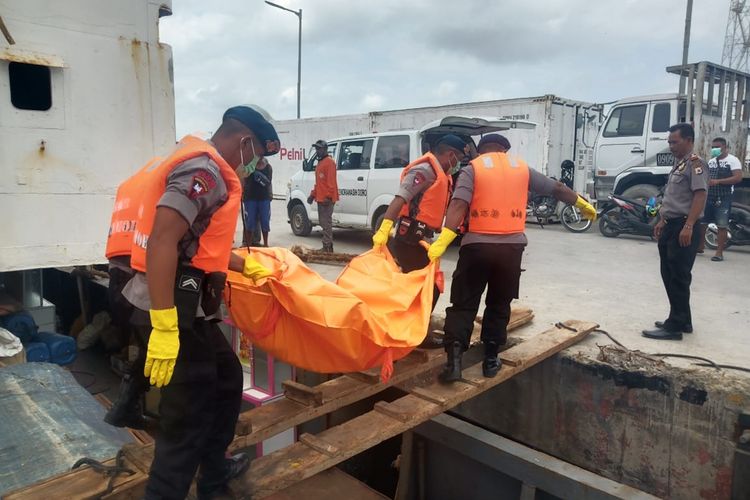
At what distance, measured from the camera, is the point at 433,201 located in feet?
13.8

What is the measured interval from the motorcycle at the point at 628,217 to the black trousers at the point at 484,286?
7587mm

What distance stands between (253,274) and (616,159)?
10768mm

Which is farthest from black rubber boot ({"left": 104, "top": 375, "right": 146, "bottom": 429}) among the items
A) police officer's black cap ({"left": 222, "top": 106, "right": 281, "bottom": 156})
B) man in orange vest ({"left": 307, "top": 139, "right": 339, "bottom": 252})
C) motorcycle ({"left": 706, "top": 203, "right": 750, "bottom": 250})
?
motorcycle ({"left": 706, "top": 203, "right": 750, "bottom": 250})

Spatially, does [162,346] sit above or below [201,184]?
below

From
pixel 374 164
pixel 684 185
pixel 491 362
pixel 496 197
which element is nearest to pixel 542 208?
pixel 374 164

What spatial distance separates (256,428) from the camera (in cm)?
296

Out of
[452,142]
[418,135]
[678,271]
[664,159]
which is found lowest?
[678,271]

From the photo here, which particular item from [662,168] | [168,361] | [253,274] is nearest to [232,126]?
[253,274]

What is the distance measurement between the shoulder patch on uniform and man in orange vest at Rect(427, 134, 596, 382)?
174 cm

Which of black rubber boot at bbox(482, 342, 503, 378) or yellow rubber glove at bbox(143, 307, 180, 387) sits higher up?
yellow rubber glove at bbox(143, 307, 180, 387)

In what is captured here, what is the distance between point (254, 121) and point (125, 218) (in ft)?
2.08

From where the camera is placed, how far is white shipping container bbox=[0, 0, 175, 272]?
414 cm

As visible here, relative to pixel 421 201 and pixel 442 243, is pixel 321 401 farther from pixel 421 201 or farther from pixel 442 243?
pixel 421 201

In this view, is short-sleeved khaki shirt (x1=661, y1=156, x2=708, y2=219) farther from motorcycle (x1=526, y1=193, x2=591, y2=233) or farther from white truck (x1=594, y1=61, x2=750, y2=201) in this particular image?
motorcycle (x1=526, y1=193, x2=591, y2=233)
